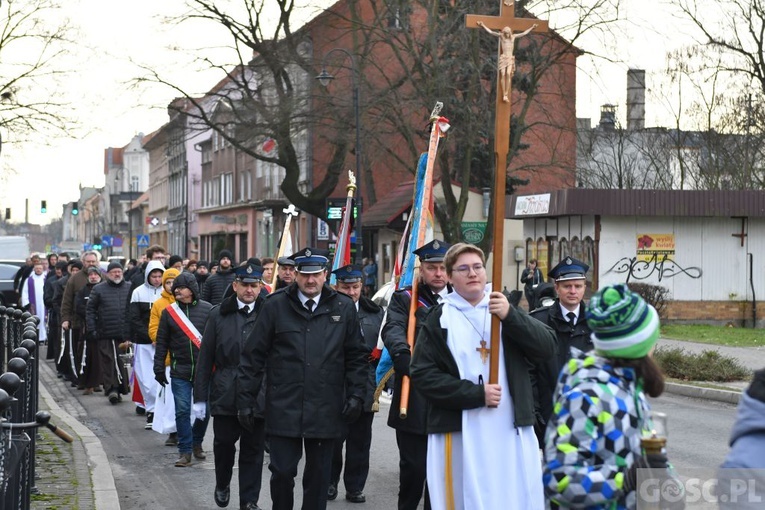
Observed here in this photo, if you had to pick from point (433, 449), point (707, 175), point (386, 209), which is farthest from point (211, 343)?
point (707, 175)

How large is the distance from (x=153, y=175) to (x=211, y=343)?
10573 cm

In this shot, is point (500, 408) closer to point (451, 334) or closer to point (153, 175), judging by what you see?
point (451, 334)

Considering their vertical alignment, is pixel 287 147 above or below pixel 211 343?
above

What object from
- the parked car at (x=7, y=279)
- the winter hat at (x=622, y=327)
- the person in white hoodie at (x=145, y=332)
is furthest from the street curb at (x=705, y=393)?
the parked car at (x=7, y=279)

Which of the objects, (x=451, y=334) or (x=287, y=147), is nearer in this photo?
(x=451, y=334)

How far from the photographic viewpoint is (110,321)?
16.6 m

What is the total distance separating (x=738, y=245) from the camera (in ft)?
107

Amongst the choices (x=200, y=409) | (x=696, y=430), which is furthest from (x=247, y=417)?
(x=696, y=430)

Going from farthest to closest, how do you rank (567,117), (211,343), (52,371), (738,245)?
(567,117) < (738,245) < (52,371) < (211,343)

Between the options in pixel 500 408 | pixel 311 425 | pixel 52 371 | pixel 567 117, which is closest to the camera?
pixel 500 408

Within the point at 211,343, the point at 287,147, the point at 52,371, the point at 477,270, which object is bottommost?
the point at 52,371

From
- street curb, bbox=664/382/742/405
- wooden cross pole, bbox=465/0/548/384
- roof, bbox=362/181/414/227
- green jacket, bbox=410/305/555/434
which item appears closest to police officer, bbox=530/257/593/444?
green jacket, bbox=410/305/555/434

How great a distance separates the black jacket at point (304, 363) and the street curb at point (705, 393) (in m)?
9.42

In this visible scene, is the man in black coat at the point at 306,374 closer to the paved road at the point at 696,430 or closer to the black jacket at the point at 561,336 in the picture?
the black jacket at the point at 561,336
